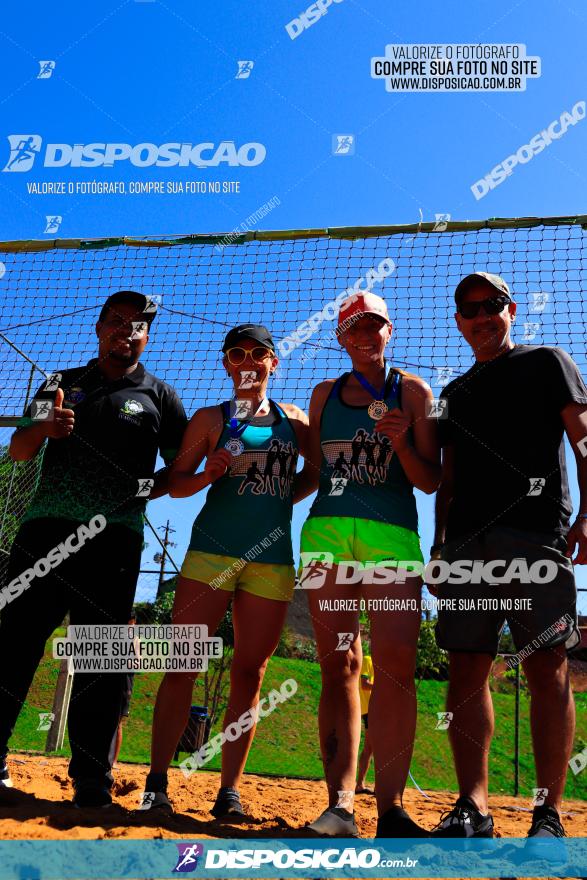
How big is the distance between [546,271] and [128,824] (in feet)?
16.3

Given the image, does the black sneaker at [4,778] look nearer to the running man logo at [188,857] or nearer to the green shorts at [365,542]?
the running man logo at [188,857]

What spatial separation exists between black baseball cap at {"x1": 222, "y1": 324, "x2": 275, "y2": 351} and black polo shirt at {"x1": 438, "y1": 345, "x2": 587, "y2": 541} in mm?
1238

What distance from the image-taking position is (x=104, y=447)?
416 centimetres

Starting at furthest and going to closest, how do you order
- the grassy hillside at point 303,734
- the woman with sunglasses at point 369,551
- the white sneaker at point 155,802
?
the grassy hillside at point 303,734 < the white sneaker at point 155,802 < the woman with sunglasses at point 369,551

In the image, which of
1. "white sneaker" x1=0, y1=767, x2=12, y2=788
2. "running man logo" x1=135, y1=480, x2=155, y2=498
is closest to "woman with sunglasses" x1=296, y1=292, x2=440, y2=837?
"running man logo" x1=135, y1=480, x2=155, y2=498

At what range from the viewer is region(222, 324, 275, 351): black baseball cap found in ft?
13.9

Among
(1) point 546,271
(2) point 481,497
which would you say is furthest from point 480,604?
(1) point 546,271

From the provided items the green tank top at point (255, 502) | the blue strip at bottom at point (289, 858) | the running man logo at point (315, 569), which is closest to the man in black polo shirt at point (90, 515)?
the green tank top at point (255, 502)

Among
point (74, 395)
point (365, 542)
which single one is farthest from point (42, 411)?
point (365, 542)

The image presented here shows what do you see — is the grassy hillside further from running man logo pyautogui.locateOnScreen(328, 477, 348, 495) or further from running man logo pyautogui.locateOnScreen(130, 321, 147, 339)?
running man logo pyautogui.locateOnScreen(328, 477, 348, 495)

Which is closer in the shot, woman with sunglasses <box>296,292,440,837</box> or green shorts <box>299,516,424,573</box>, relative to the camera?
woman with sunglasses <box>296,292,440,837</box>

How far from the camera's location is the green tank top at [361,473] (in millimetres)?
3686

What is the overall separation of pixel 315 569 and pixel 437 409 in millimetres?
1132

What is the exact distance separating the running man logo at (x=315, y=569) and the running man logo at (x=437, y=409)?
0.97 metres
